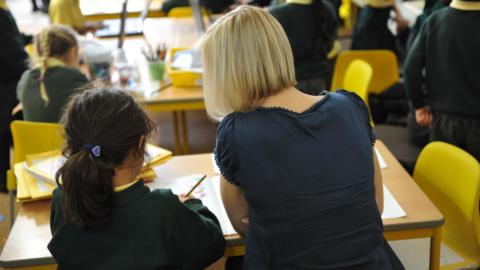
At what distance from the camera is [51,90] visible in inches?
100

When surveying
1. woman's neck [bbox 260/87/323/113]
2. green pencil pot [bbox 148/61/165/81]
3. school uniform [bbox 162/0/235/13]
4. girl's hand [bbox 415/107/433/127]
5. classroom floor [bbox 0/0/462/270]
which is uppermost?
woman's neck [bbox 260/87/323/113]

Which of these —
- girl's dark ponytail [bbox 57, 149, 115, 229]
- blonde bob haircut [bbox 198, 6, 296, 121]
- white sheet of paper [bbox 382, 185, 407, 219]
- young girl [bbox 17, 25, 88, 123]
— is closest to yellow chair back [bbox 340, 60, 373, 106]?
white sheet of paper [bbox 382, 185, 407, 219]

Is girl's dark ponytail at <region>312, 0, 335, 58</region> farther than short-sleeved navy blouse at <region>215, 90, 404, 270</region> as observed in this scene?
Yes

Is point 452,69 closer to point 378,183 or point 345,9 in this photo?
point 378,183

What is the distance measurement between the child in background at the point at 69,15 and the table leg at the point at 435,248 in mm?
2821

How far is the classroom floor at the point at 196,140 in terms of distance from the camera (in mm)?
1966

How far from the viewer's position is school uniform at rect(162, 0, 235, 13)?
463cm

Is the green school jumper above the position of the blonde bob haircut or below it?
below

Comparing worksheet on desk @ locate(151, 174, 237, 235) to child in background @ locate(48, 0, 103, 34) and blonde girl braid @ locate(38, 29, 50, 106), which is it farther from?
child in background @ locate(48, 0, 103, 34)

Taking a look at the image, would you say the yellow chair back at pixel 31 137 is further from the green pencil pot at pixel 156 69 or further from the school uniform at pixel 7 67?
the school uniform at pixel 7 67

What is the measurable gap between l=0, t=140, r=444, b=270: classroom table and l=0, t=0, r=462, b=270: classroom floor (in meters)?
0.17

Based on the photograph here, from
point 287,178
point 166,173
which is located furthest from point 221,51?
point 166,173

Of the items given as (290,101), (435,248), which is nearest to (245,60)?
(290,101)

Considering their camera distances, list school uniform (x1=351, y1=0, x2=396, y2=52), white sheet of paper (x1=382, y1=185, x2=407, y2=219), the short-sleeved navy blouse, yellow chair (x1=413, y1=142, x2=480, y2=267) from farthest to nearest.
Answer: school uniform (x1=351, y1=0, x2=396, y2=52), yellow chair (x1=413, y1=142, x2=480, y2=267), white sheet of paper (x1=382, y1=185, x2=407, y2=219), the short-sleeved navy blouse
